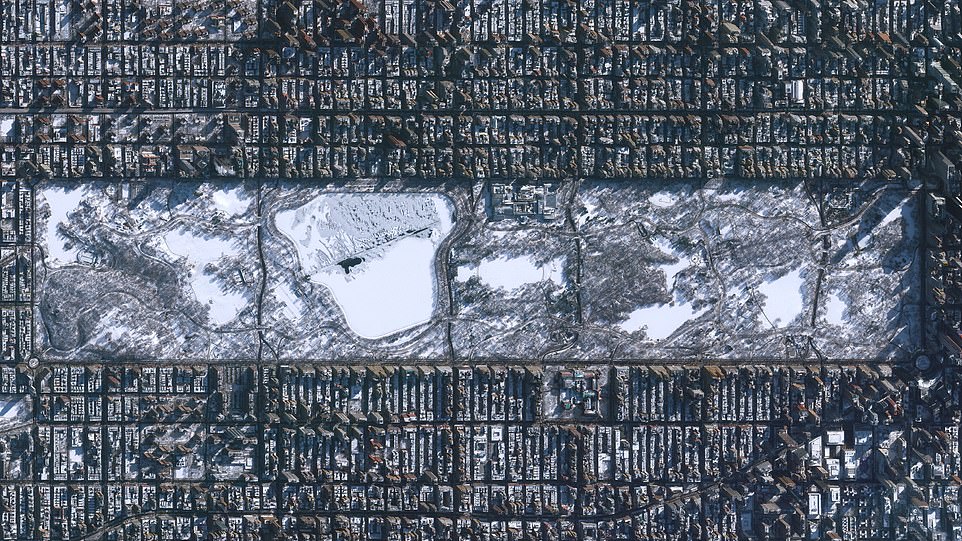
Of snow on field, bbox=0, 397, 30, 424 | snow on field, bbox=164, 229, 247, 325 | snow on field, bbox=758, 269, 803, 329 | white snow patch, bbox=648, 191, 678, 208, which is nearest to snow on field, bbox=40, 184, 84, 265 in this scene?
snow on field, bbox=164, 229, 247, 325

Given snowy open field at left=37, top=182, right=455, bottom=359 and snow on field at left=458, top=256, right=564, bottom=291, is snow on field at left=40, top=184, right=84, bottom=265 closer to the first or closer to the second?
snowy open field at left=37, top=182, right=455, bottom=359

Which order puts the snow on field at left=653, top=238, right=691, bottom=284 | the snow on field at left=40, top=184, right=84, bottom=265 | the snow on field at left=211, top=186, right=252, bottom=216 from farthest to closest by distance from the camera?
the snow on field at left=653, top=238, right=691, bottom=284, the snow on field at left=211, top=186, right=252, bottom=216, the snow on field at left=40, top=184, right=84, bottom=265

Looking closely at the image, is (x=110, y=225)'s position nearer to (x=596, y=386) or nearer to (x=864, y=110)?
(x=596, y=386)

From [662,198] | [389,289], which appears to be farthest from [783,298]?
[389,289]

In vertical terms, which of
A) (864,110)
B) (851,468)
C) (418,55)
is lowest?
(851,468)

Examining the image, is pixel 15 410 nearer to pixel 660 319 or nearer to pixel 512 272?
pixel 512 272

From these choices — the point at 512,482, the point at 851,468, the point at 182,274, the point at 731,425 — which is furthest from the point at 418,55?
the point at 851,468
